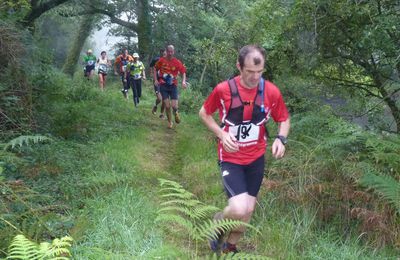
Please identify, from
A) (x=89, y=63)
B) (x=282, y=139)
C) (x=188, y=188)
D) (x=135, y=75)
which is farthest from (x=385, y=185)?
(x=89, y=63)

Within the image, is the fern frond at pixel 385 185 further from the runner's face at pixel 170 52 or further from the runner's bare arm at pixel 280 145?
the runner's face at pixel 170 52

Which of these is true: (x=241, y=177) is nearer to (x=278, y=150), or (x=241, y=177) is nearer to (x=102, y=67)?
(x=278, y=150)

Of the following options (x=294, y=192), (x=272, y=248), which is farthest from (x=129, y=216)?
(x=294, y=192)

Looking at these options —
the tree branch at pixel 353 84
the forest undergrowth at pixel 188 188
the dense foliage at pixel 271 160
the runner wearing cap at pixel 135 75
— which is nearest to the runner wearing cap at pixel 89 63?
the runner wearing cap at pixel 135 75

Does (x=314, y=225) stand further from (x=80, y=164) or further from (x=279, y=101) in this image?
(x=80, y=164)

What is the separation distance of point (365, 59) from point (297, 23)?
3.98 ft

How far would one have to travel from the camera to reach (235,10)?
64.4ft

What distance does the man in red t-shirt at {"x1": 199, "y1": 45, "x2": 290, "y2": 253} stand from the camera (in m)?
4.30

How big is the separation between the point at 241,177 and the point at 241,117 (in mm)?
590

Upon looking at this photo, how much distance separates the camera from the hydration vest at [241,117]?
14.4ft

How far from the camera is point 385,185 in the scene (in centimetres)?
470

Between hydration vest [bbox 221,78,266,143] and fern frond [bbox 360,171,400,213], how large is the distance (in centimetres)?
134

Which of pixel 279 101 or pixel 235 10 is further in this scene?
pixel 235 10

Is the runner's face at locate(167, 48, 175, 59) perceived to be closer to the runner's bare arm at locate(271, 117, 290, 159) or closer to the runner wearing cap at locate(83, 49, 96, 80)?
the runner's bare arm at locate(271, 117, 290, 159)
